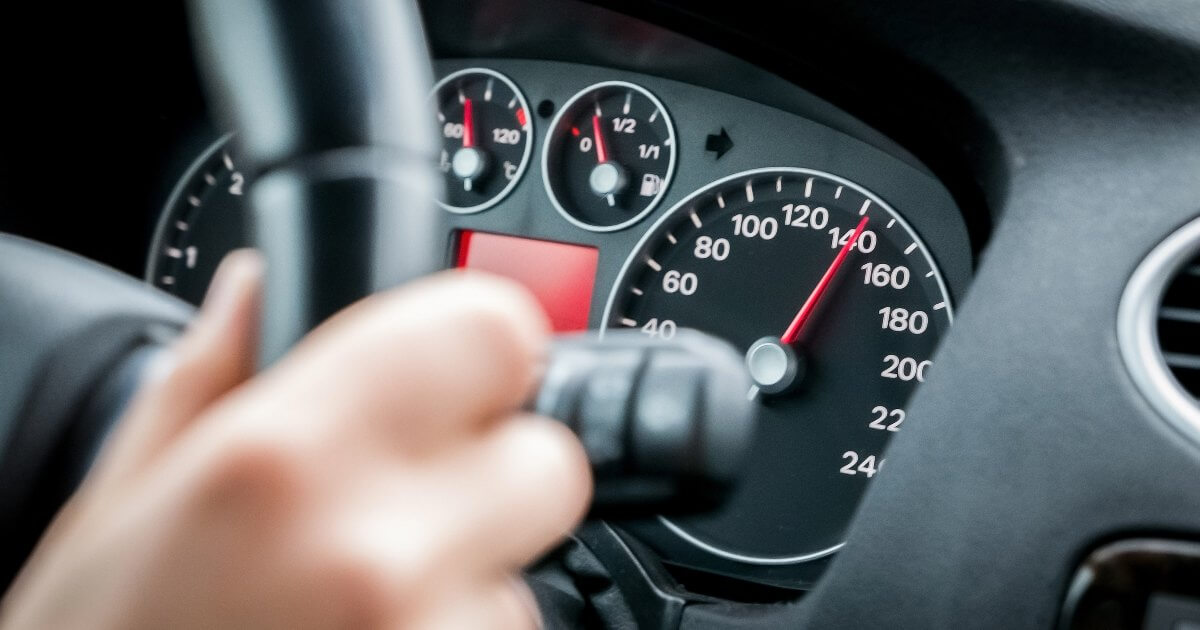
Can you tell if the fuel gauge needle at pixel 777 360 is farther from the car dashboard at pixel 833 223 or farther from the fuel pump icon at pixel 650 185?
the fuel pump icon at pixel 650 185

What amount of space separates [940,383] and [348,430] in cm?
58

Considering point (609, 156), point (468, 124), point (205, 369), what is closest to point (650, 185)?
point (609, 156)

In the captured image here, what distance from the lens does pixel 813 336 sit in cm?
130

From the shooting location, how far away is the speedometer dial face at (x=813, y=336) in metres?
1.26

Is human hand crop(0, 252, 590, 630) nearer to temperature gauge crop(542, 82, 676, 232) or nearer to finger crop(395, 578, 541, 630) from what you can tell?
finger crop(395, 578, 541, 630)

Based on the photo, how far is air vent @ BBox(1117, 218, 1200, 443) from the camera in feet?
2.50

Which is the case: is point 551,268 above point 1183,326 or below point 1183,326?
below

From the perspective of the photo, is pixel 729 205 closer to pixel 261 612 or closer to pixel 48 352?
pixel 48 352

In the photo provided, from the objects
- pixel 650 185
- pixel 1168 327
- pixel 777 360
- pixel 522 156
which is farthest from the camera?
pixel 522 156

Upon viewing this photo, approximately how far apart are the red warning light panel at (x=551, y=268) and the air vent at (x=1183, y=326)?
2.67 feet

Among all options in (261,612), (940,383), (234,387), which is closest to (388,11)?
(234,387)

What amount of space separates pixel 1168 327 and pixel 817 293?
0.53m

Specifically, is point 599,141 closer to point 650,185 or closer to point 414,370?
point 650,185

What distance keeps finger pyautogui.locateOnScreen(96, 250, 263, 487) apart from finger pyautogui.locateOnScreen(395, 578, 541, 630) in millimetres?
113
